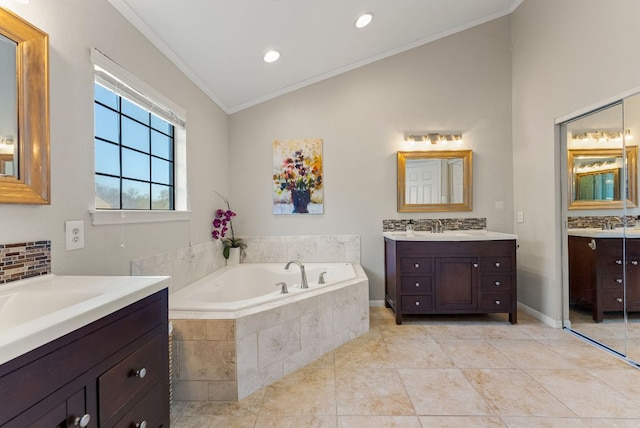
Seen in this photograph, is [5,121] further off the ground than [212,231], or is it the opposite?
[5,121]

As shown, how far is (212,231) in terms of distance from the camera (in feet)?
9.49

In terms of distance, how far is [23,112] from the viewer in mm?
1127

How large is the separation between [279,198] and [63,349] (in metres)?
2.65

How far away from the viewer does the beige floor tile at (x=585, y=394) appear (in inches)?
61.7

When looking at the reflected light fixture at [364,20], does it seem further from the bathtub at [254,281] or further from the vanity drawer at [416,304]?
the vanity drawer at [416,304]

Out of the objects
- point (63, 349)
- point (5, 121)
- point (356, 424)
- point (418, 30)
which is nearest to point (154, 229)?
point (5, 121)

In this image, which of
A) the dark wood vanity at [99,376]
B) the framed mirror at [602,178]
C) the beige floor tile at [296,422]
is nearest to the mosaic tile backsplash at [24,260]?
the dark wood vanity at [99,376]

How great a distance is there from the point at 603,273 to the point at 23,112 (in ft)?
12.0

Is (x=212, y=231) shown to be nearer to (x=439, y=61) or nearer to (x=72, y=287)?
(x=72, y=287)

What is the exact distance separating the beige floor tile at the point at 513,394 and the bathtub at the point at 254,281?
1.15m

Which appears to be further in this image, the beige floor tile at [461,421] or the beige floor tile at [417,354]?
the beige floor tile at [417,354]

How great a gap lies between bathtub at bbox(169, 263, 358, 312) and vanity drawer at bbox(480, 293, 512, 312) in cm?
120

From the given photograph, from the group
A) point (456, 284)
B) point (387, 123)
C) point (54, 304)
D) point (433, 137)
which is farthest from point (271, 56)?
point (456, 284)

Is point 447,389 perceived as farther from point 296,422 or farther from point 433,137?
point 433,137
